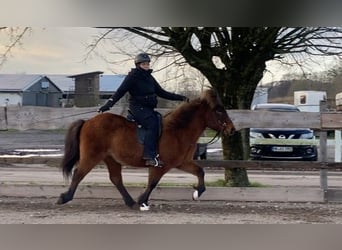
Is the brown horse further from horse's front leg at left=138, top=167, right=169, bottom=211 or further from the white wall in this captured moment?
the white wall

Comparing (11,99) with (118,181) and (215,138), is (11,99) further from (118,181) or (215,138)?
(215,138)

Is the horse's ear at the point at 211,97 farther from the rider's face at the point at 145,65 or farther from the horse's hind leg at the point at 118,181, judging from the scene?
the horse's hind leg at the point at 118,181

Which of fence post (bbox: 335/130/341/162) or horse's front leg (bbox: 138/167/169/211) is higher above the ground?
fence post (bbox: 335/130/341/162)

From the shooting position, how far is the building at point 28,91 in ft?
18.1

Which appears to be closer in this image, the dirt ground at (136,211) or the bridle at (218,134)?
the dirt ground at (136,211)

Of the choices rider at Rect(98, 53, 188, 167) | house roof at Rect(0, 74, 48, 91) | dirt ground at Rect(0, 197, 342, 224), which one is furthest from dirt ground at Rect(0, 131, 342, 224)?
rider at Rect(98, 53, 188, 167)

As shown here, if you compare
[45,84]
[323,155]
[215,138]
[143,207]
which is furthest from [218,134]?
[45,84]

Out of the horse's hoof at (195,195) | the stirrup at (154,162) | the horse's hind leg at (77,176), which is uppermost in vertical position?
the stirrup at (154,162)

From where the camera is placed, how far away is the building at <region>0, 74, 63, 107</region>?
18.1ft

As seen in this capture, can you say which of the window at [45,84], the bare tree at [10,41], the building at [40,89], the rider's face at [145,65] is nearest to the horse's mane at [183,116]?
the rider's face at [145,65]

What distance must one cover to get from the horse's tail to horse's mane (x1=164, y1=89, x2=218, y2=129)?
81 centimetres
